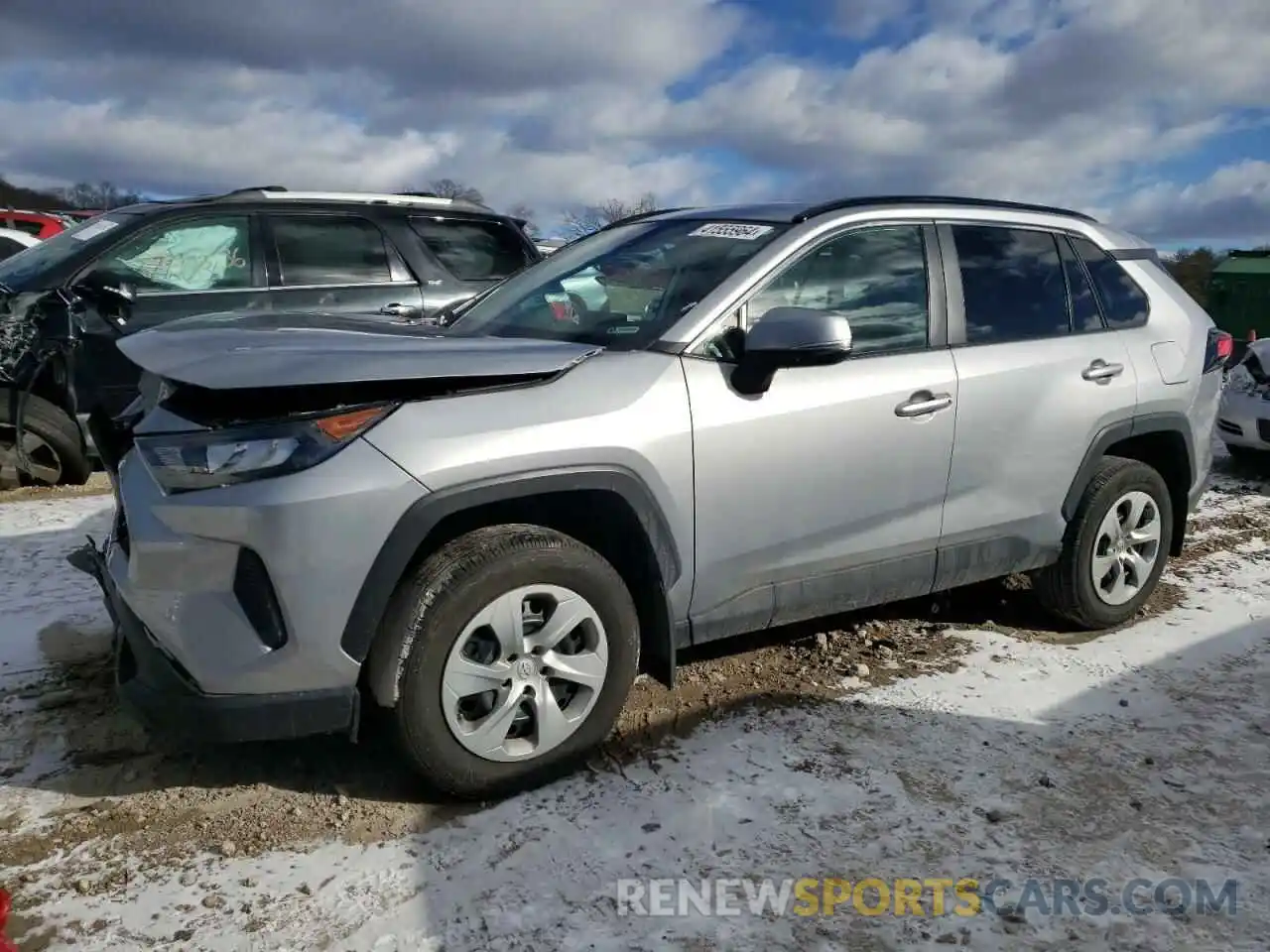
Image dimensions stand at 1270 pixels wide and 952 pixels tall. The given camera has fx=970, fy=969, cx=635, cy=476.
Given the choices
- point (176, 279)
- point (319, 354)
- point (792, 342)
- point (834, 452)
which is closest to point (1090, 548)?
point (834, 452)

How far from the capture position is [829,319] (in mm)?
2891

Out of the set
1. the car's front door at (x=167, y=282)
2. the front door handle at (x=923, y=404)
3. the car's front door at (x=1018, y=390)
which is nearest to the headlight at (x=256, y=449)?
the front door handle at (x=923, y=404)

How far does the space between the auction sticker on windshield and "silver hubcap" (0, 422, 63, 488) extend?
4.49 metres

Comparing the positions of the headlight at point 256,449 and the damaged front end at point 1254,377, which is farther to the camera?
the damaged front end at point 1254,377

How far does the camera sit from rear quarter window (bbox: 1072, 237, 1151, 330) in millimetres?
4094

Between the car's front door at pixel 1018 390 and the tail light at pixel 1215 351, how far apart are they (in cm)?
60

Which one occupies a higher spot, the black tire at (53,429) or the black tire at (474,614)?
the black tire at (53,429)

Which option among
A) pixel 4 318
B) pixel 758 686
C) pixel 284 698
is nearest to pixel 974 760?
pixel 758 686

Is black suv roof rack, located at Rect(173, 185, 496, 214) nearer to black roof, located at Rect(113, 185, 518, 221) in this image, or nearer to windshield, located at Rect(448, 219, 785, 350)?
black roof, located at Rect(113, 185, 518, 221)

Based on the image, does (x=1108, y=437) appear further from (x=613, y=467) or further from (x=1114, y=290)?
(x=613, y=467)

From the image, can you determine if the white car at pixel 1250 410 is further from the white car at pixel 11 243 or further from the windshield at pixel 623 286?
the white car at pixel 11 243

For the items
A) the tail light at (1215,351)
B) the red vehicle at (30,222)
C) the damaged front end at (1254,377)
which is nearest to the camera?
the tail light at (1215,351)

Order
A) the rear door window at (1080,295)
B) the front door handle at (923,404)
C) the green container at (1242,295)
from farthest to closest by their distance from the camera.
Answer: the green container at (1242,295) < the rear door window at (1080,295) < the front door handle at (923,404)

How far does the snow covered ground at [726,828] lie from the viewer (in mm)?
2297
